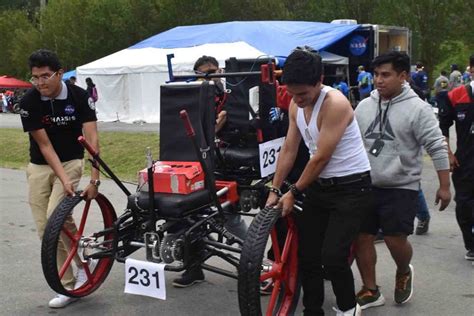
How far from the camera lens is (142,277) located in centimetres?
378

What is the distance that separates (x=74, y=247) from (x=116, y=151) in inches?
362

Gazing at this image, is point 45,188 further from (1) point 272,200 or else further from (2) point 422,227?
(2) point 422,227

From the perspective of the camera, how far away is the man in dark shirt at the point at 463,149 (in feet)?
17.6

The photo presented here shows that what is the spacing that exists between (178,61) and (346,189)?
18.0 metres

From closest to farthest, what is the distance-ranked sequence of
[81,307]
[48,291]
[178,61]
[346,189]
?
[346,189]
[81,307]
[48,291]
[178,61]

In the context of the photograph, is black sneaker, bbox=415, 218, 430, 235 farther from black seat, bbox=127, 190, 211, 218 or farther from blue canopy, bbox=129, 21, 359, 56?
blue canopy, bbox=129, 21, 359, 56

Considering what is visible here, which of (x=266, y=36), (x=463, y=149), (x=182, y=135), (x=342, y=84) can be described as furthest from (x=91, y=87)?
(x=182, y=135)

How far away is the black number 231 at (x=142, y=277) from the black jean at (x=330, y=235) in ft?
2.94

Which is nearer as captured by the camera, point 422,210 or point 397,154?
point 397,154

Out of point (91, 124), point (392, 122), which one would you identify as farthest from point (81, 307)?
point (392, 122)

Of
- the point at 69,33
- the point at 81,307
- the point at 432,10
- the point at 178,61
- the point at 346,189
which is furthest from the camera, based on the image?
the point at 69,33

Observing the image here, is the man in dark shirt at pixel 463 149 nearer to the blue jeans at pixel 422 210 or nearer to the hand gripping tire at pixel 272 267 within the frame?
the blue jeans at pixel 422 210

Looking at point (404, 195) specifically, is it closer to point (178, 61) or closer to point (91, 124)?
point (91, 124)

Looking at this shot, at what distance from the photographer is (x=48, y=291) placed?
4969 millimetres
